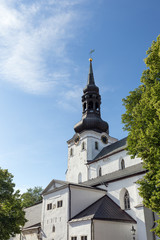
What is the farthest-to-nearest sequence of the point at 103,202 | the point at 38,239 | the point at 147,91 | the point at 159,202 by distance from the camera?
the point at 38,239 < the point at 103,202 < the point at 147,91 < the point at 159,202

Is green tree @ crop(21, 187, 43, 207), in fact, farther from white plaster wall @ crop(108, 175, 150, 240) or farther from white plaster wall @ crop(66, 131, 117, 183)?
white plaster wall @ crop(108, 175, 150, 240)

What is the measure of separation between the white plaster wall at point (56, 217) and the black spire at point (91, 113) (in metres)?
13.3

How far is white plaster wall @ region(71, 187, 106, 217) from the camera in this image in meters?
21.7

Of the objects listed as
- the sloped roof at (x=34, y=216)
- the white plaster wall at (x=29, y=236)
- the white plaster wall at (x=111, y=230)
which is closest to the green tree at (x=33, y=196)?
the sloped roof at (x=34, y=216)

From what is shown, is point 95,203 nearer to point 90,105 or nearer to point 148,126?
point 148,126

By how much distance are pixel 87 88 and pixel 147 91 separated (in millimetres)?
24746

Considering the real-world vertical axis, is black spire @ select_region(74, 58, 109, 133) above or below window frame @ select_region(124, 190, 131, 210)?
above

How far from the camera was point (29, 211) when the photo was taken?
31750 mm

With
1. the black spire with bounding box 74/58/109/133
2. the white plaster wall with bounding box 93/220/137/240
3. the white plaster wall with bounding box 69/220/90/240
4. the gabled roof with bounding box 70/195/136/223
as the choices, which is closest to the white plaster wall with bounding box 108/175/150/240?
the gabled roof with bounding box 70/195/136/223

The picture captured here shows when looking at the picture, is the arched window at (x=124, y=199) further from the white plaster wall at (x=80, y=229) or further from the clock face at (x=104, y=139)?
the clock face at (x=104, y=139)

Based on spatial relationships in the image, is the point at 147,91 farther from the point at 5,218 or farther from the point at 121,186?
the point at 5,218

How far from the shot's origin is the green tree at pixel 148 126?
11.9 m

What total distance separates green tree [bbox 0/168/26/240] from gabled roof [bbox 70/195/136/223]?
4743 millimetres

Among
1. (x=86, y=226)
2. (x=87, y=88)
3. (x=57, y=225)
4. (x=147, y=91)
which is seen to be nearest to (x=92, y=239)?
(x=86, y=226)
